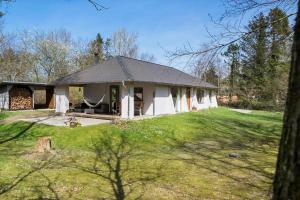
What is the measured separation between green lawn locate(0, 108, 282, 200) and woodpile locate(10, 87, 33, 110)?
10758 millimetres

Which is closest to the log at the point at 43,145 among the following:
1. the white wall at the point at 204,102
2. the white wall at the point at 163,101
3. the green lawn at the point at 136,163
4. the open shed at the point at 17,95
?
the green lawn at the point at 136,163

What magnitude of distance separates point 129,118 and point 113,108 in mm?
3731

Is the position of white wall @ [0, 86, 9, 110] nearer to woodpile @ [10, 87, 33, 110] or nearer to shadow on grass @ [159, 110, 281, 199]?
woodpile @ [10, 87, 33, 110]

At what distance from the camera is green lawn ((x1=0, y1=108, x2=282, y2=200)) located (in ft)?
22.6

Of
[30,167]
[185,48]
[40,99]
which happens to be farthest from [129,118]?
[40,99]

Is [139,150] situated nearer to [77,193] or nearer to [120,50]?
[77,193]

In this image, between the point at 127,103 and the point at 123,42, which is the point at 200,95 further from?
the point at 123,42

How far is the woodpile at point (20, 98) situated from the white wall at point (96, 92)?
8.05 m

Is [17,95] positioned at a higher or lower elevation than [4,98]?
higher

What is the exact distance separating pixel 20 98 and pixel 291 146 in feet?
91.9

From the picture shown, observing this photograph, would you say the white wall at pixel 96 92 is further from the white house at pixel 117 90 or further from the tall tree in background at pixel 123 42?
the tall tree in background at pixel 123 42

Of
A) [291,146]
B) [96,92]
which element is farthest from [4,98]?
[291,146]

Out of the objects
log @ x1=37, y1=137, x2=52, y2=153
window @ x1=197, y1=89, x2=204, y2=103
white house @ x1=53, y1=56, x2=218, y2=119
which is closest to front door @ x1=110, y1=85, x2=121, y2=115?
white house @ x1=53, y1=56, x2=218, y2=119

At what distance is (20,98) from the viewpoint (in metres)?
26.6
